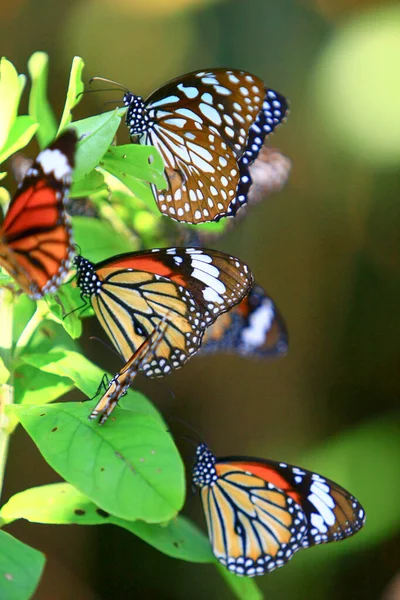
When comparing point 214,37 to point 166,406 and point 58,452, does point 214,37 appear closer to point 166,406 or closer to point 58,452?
point 166,406

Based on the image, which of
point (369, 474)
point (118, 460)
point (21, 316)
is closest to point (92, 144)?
point (118, 460)

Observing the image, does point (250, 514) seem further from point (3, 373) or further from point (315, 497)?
point (3, 373)

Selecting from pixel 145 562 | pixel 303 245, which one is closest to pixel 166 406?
pixel 145 562

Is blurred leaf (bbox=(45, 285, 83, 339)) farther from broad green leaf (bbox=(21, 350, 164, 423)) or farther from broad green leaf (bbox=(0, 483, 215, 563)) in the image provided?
broad green leaf (bbox=(0, 483, 215, 563))

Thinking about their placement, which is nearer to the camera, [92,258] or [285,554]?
[92,258]

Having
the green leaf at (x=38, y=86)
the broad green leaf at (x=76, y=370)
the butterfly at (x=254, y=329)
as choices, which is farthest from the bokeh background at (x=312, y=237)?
the broad green leaf at (x=76, y=370)

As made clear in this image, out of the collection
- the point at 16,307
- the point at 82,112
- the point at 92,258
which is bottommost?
the point at 16,307

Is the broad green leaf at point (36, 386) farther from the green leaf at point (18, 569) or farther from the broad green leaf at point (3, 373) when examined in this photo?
the green leaf at point (18, 569)

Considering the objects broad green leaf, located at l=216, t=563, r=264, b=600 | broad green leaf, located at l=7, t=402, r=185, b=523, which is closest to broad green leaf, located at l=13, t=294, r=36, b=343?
broad green leaf, located at l=7, t=402, r=185, b=523
